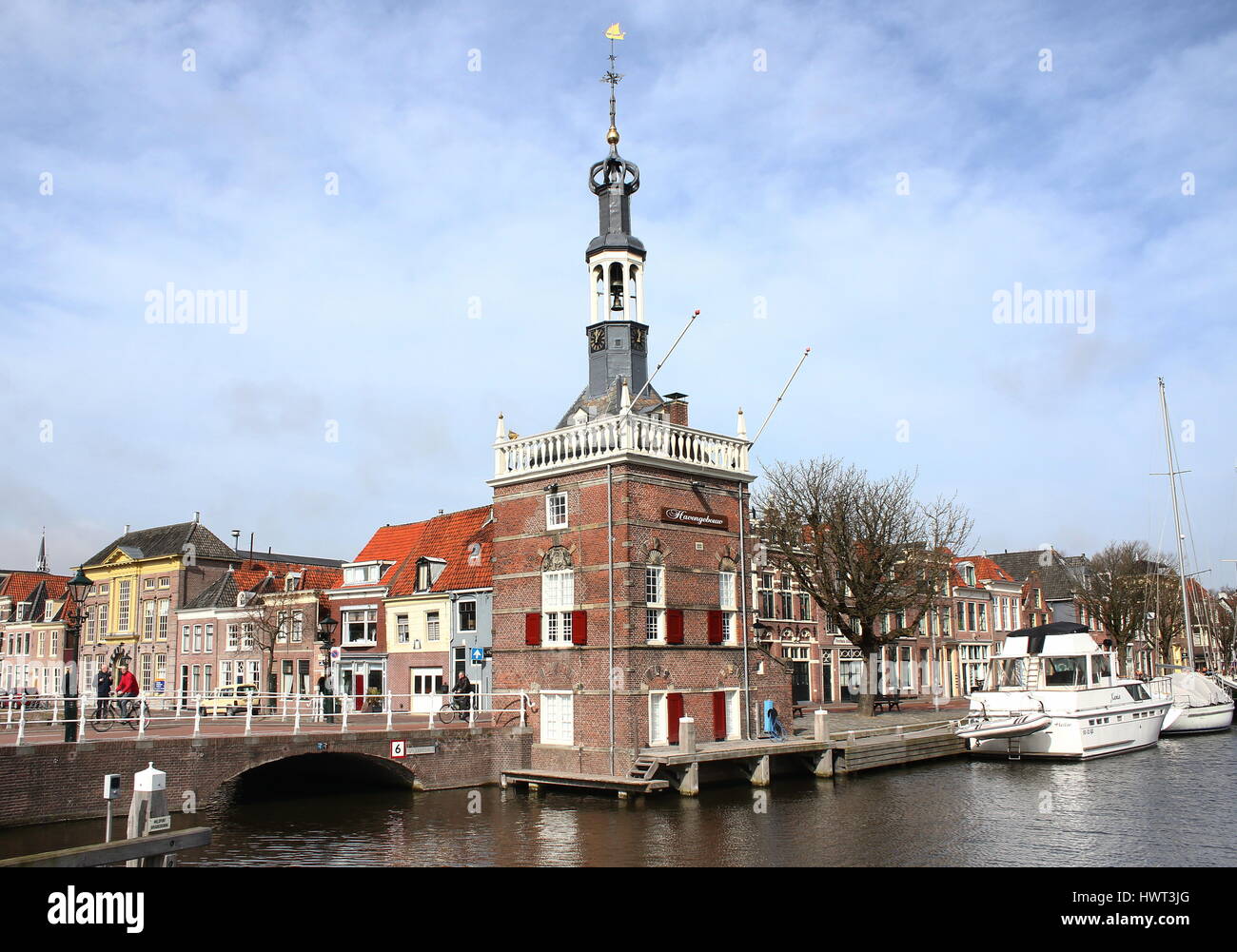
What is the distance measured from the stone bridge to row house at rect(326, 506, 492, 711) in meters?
8.36

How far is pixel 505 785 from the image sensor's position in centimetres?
3275

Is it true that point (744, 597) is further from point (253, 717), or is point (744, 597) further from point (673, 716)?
point (253, 717)

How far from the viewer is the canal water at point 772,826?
21.7 metres

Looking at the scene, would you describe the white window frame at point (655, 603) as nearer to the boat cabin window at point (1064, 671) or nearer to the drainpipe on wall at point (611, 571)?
the drainpipe on wall at point (611, 571)

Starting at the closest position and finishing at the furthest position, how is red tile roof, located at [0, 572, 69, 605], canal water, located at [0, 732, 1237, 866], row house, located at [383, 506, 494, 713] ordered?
canal water, located at [0, 732, 1237, 866] → row house, located at [383, 506, 494, 713] → red tile roof, located at [0, 572, 69, 605]

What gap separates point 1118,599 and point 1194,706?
2701 cm

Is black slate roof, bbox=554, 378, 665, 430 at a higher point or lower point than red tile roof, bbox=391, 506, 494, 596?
higher

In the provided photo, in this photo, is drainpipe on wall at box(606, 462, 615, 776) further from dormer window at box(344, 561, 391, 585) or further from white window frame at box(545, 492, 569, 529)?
dormer window at box(344, 561, 391, 585)

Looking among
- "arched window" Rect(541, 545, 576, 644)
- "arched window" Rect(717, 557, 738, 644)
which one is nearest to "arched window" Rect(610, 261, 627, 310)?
"arched window" Rect(541, 545, 576, 644)

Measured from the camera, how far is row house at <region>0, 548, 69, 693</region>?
76.6 meters

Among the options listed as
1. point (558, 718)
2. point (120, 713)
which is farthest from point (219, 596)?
point (558, 718)

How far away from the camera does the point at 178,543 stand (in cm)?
6750
